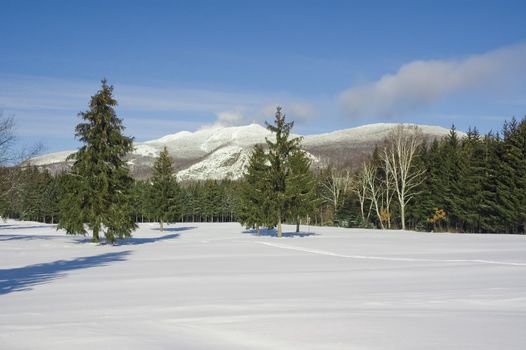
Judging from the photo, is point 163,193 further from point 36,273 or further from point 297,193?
point 36,273

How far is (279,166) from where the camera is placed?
4256 centimetres

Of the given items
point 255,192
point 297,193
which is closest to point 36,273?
point 255,192

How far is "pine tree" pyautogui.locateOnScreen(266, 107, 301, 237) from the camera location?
1658 inches

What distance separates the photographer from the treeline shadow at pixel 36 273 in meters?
13.6

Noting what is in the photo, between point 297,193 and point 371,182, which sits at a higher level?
point 371,182

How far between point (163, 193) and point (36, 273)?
42.4 meters

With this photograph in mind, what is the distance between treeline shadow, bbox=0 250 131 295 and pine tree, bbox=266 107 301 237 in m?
21.3

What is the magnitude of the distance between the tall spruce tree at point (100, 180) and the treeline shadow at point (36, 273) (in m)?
9.50

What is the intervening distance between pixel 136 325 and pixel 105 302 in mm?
2844

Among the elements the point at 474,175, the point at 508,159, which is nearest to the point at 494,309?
the point at 508,159

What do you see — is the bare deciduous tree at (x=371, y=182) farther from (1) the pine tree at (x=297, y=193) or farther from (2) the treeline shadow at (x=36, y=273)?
(2) the treeline shadow at (x=36, y=273)

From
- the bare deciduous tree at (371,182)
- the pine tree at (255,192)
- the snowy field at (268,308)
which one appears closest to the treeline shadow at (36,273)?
the snowy field at (268,308)

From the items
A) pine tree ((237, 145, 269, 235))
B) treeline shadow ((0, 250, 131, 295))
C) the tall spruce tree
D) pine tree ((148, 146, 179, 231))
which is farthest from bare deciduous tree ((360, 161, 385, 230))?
treeline shadow ((0, 250, 131, 295))

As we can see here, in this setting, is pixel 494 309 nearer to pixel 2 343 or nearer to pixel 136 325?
pixel 136 325
